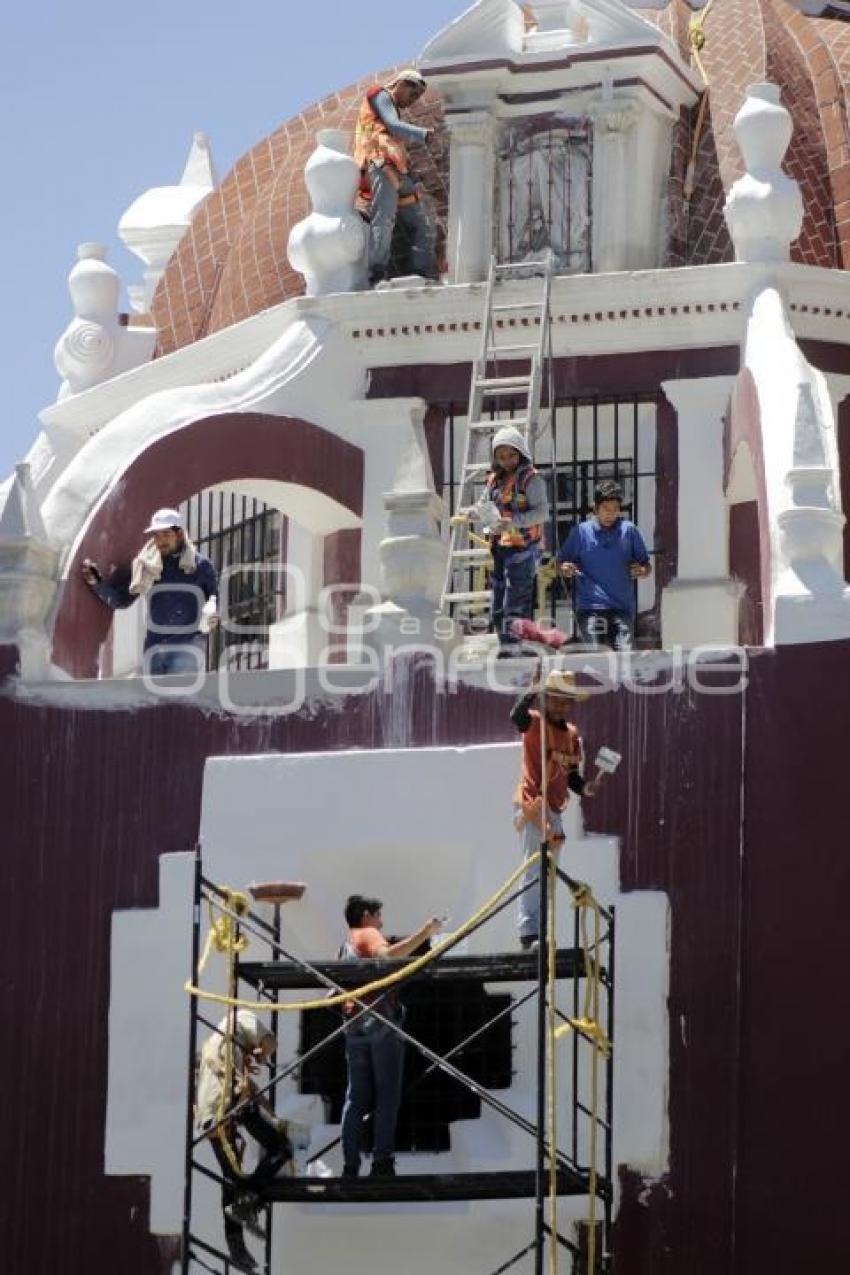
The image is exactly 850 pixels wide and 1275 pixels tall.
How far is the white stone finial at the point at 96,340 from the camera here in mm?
31359

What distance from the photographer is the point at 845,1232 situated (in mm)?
22688

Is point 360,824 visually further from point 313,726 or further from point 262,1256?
point 262,1256

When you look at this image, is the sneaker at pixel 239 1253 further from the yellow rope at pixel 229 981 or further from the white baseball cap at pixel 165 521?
the white baseball cap at pixel 165 521

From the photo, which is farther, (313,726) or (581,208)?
(581,208)

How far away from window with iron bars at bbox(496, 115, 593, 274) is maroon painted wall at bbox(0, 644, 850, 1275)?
6.03m

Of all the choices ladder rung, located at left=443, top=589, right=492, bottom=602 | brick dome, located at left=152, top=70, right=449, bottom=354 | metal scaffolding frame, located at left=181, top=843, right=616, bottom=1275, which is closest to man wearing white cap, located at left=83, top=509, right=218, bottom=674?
ladder rung, located at left=443, top=589, right=492, bottom=602

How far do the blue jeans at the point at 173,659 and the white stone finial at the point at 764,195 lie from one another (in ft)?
17.6

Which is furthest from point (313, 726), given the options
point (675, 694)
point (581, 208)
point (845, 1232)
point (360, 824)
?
point (581, 208)

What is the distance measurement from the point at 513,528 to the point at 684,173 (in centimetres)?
543

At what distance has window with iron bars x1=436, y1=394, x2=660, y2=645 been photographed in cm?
2841

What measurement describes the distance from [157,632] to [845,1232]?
6.00m

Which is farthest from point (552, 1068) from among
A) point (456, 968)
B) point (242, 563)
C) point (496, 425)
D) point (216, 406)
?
point (242, 563)

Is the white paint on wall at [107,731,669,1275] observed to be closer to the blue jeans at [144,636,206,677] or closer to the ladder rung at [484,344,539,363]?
the blue jeans at [144,636,206,677]

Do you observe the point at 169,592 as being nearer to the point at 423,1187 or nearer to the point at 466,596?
the point at 466,596
